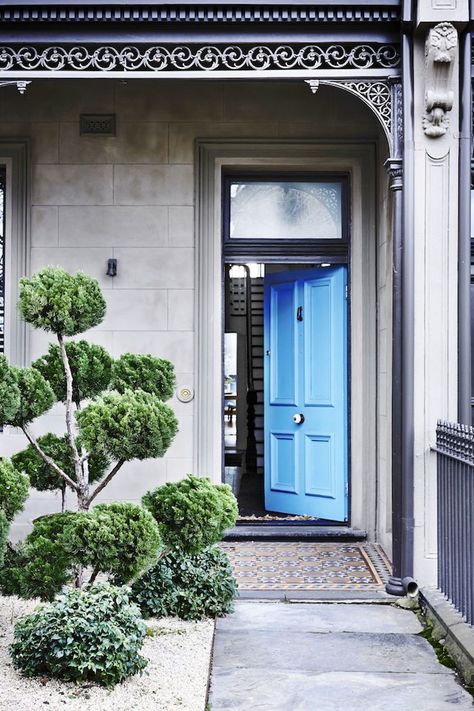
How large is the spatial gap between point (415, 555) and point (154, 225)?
3.42 metres

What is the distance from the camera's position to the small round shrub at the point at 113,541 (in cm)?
373

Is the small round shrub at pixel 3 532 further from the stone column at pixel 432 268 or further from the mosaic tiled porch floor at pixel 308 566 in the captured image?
the stone column at pixel 432 268

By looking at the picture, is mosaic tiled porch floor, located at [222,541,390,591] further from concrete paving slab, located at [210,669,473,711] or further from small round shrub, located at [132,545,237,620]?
concrete paving slab, located at [210,669,473,711]

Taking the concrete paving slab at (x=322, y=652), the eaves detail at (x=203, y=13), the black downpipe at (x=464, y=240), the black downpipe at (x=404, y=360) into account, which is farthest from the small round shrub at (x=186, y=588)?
the eaves detail at (x=203, y=13)

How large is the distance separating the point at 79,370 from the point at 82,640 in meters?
1.33

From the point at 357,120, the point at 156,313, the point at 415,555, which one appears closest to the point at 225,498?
the point at 415,555

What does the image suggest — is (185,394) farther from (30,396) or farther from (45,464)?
(30,396)

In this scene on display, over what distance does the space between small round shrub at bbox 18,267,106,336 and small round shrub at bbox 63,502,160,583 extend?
91 centimetres

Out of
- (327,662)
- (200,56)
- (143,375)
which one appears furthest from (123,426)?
(200,56)

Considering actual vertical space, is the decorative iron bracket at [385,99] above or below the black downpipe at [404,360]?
above

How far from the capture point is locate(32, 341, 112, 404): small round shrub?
430 cm

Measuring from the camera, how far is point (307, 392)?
7.36m

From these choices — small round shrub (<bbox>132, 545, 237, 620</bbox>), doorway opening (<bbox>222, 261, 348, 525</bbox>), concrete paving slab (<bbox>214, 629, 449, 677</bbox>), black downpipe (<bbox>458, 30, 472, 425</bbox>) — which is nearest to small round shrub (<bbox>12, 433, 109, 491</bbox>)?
small round shrub (<bbox>132, 545, 237, 620</bbox>)

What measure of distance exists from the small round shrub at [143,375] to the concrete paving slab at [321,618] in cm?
148
